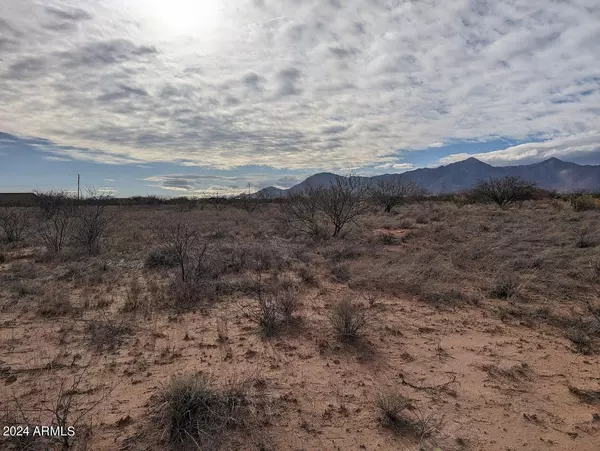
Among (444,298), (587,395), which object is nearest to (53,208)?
(444,298)

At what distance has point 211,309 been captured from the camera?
6.79 meters

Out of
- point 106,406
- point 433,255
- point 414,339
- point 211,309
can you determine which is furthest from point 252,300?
point 433,255

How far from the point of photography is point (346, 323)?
550 centimetres

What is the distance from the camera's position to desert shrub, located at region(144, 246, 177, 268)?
32.7ft

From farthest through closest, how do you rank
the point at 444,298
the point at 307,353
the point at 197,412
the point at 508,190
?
the point at 508,190 → the point at 444,298 → the point at 307,353 → the point at 197,412

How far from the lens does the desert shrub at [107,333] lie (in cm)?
509

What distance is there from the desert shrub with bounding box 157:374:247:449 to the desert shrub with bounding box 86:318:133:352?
177 centimetres

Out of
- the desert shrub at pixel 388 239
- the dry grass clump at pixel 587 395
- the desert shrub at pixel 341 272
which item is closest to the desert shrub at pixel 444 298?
the desert shrub at pixel 341 272

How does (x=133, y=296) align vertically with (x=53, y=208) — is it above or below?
below

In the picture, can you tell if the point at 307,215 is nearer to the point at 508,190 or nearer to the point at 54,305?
the point at 54,305

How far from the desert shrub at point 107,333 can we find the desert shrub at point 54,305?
35.7 inches

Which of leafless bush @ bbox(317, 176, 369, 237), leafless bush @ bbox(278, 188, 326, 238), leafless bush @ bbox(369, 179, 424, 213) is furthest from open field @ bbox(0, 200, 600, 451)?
leafless bush @ bbox(369, 179, 424, 213)

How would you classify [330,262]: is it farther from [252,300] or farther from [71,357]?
[71,357]

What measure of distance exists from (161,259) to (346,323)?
21.4ft
